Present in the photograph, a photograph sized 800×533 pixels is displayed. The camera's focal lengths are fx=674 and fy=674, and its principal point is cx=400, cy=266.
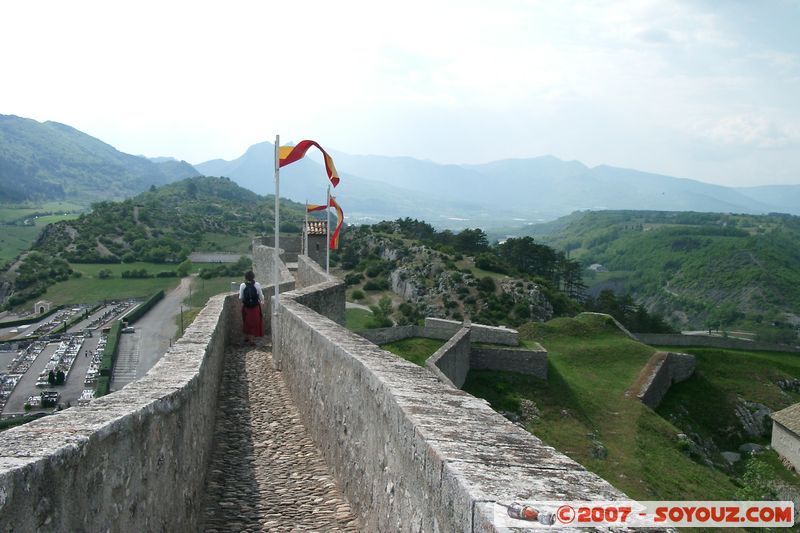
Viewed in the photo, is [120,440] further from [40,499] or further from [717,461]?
[717,461]

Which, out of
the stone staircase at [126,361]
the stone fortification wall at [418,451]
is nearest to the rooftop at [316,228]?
the stone fortification wall at [418,451]

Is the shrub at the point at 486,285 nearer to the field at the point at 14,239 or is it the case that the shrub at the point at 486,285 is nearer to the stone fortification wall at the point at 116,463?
the stone fortification wall at the point at 116,463

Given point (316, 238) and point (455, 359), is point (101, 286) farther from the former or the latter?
point (455, 359)

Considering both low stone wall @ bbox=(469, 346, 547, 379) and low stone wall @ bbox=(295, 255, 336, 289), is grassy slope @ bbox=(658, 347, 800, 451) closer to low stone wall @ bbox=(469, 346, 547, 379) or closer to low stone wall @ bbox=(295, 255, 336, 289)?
low stone wall @ bbox=(469, 346, 547, 379)

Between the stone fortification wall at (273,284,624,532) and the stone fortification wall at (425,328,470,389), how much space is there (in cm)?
1633

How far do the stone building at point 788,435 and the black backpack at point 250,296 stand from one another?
92.7 feet

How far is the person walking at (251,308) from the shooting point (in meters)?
13.2

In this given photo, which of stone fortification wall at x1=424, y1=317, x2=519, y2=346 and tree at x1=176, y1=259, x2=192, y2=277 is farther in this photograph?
tree at x1=176, y1=259, x2=192, y2=277

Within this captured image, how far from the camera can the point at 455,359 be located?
27781 mm

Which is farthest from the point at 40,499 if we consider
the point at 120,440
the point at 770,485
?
the point at 770,485

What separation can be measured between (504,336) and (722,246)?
118m

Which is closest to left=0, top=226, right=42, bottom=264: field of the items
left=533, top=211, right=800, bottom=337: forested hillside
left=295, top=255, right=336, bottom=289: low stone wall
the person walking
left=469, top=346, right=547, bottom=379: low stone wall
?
left=469, top=346, right=547, bottom=379: low stone wall

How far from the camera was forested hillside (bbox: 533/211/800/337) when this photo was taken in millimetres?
100438

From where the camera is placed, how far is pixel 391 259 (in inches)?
3071
